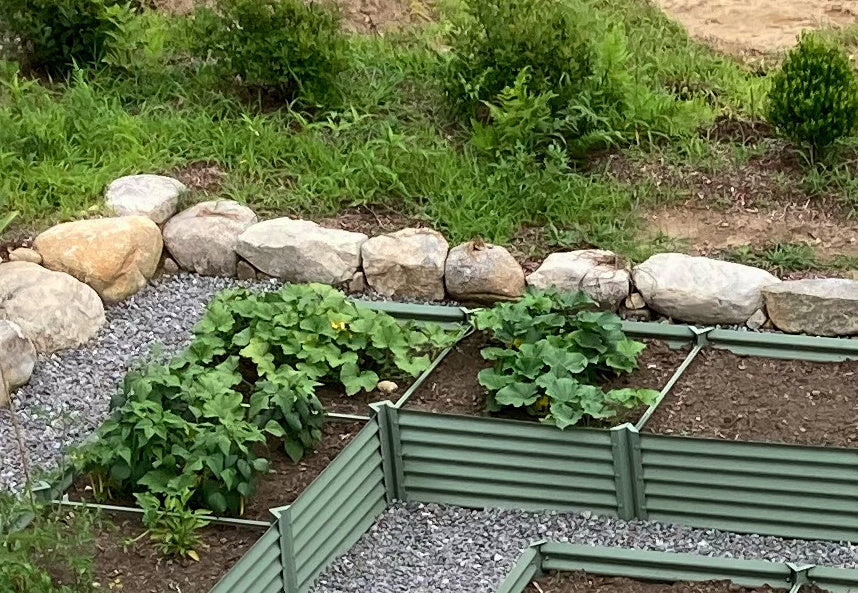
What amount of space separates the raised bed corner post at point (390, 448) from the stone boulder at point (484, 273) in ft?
3.62

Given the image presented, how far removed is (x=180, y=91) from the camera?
8.13 m

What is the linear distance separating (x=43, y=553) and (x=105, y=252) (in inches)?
93.1

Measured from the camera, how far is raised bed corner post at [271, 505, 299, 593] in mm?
4672

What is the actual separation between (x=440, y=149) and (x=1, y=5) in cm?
270

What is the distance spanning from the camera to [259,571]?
4562 mm

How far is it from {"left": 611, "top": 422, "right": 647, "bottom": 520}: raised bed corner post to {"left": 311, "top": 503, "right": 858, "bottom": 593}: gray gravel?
0.04 meters

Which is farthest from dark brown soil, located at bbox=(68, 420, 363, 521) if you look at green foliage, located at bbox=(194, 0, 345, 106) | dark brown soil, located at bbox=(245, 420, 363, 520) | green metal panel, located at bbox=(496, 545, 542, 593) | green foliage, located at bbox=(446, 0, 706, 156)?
green foliage, located at bbox=(194, 0, 345, 106)

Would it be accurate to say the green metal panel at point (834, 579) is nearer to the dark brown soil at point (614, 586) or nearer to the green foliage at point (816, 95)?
the dark brown soil at point (614, 586)

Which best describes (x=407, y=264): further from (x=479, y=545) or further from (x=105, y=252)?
(x=479, y=545)

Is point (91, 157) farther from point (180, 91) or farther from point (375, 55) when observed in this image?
point (375, 55)

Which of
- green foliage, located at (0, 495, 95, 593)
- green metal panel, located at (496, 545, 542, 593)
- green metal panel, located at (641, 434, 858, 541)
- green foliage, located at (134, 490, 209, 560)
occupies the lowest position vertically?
green metal panel, located at (641, 434, 858, 541)

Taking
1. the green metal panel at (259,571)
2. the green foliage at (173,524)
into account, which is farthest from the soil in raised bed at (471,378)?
the green foliage at (173,524)

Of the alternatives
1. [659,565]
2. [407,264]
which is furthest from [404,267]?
[659,565]

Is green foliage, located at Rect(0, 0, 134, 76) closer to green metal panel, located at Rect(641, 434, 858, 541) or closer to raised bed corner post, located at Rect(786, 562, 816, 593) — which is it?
green metal panel, located at Rect(641, 434, 858, 541)
